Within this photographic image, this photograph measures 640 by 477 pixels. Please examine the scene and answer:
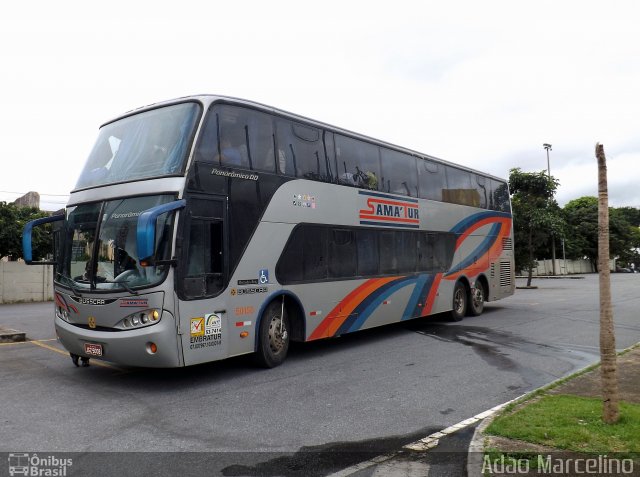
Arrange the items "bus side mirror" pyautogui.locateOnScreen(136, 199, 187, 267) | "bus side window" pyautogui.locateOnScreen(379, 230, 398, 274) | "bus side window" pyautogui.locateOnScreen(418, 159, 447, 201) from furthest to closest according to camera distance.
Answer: "bus side window" pyautogui.locateOnScreen(418, 159, 447, 201), "bus side window" pyautogui.locateOnScreen(379, 230, 398, 274), "bus side mirror" pyautogui.locateOnScreen(136, 199, 187, 267)

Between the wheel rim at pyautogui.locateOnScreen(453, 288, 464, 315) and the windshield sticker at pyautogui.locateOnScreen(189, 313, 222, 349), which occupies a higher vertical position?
the windshield sticker at pyautogui.locateOnScreen(189, 313, 222, 349)

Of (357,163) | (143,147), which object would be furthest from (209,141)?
(357,163)

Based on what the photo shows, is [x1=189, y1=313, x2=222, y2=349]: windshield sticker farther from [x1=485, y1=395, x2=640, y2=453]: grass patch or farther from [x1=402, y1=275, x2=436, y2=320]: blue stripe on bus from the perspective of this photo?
[x1=402, y1=275, x2=436, y2=320]: blue stripe on bus

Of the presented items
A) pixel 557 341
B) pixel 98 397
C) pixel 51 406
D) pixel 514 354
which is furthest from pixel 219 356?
pixel 557 341

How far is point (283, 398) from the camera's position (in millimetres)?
6875

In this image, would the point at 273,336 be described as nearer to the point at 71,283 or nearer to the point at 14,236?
the point at 71,283

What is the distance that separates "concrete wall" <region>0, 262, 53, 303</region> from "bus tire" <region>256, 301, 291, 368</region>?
19.5 m

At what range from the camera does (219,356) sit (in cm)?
756

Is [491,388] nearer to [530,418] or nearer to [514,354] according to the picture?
[530,418]

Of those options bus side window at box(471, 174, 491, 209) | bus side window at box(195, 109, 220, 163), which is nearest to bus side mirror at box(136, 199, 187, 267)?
bus side window at box(195, 109, 220, 163)

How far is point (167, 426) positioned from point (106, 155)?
458 centimetres

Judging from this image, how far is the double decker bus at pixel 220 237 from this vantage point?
7.02 m

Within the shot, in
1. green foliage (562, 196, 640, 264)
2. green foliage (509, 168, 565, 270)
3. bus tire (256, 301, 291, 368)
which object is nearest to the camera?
bus tire (256, 301, 291, 368)
